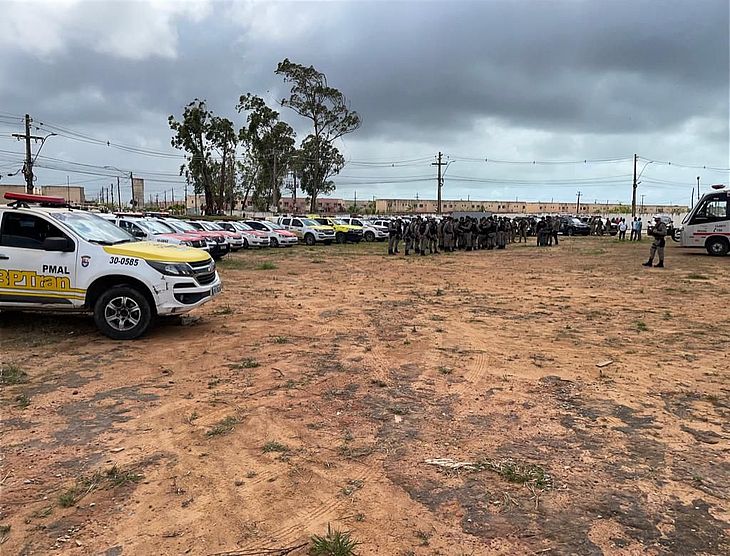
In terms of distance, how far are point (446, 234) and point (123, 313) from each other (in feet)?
66.9

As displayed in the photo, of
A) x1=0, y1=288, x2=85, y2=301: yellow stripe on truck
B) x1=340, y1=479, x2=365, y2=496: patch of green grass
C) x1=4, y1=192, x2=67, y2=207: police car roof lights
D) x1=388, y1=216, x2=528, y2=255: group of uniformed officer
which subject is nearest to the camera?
x1=340, y1=479, x2=365, y2=496: patch of green grass

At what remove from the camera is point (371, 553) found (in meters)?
3.09

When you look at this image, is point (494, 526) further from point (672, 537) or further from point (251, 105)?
point (251, 105)

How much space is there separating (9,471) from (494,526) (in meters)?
A: 3.40

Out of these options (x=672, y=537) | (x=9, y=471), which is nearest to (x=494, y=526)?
(x=672, y=537)

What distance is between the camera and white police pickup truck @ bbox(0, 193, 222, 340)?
7.59m

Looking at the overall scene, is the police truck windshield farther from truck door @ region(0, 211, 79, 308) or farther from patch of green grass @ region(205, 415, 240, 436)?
patch of green grass @ region(205, 415, 240, 436)

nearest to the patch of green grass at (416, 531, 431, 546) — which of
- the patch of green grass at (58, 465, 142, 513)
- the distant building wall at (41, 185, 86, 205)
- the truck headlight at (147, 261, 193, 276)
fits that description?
the patch of green grass at (58, 465, 142, 513)

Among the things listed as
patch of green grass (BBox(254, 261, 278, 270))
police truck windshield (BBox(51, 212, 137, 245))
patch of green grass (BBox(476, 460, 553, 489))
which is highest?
police truck windshield (BBox(51, 212, 137, 245))

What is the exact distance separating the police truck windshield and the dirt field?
1.41 meters

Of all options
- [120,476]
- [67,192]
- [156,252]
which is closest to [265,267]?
[156,252]

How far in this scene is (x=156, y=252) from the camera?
311 inches

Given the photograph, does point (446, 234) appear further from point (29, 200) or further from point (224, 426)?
point (224, 426)

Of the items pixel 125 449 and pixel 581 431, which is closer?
pixel 125 449
